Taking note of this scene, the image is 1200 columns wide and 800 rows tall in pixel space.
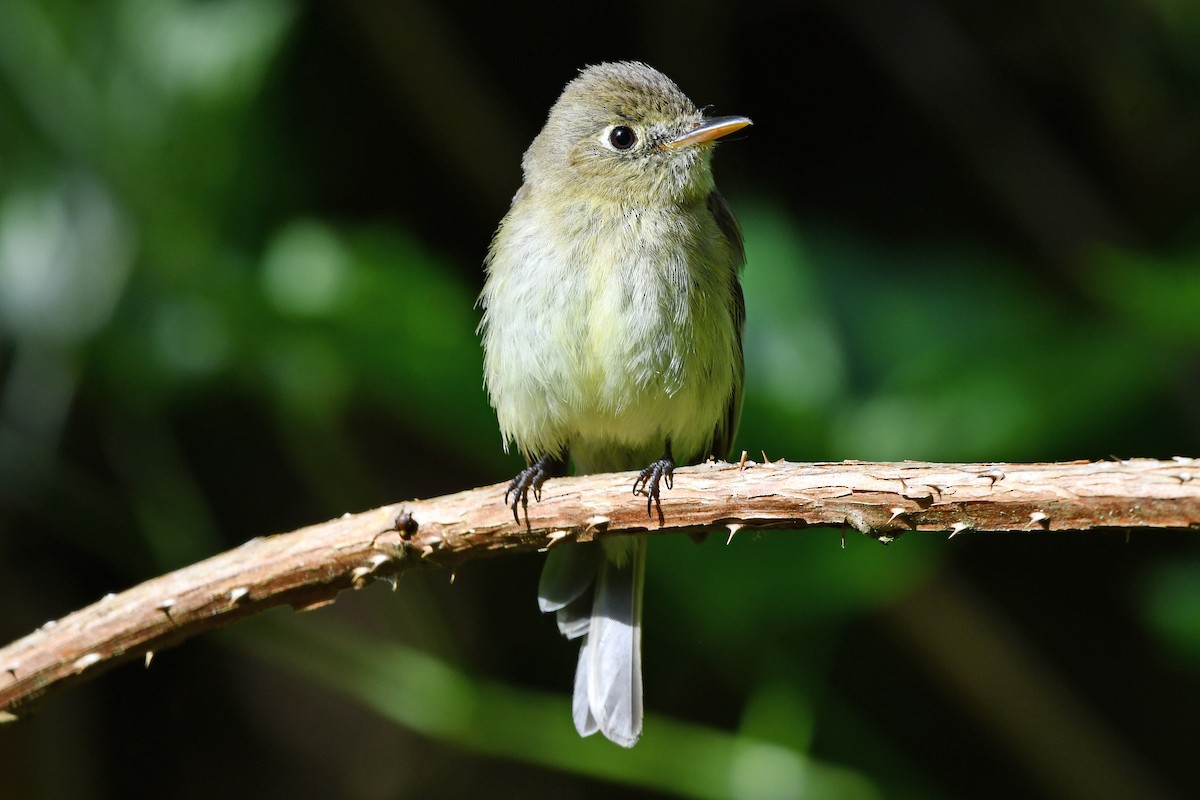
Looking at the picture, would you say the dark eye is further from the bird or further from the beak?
the beak

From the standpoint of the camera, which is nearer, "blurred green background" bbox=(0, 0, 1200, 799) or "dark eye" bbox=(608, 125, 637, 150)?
"blurred green background" bbox=(0, 0, 1200, 799)

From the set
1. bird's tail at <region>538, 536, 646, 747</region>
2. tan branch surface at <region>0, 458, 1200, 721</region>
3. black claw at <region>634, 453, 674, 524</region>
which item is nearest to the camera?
tan branch surface at <region>0, 458, 1200, 721</region>

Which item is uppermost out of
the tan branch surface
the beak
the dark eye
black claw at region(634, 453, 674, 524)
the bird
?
the dark eye

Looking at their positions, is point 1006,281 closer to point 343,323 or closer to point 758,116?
point 758,116

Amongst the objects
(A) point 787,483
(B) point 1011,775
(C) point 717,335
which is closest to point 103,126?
(C) point 717,335

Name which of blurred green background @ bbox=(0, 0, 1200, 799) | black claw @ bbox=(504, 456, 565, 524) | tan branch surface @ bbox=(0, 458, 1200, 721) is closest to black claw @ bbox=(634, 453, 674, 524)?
tan branch surface @ bbox=(0, 458, 1200, 721)

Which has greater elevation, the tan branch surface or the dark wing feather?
the dark wing feather
